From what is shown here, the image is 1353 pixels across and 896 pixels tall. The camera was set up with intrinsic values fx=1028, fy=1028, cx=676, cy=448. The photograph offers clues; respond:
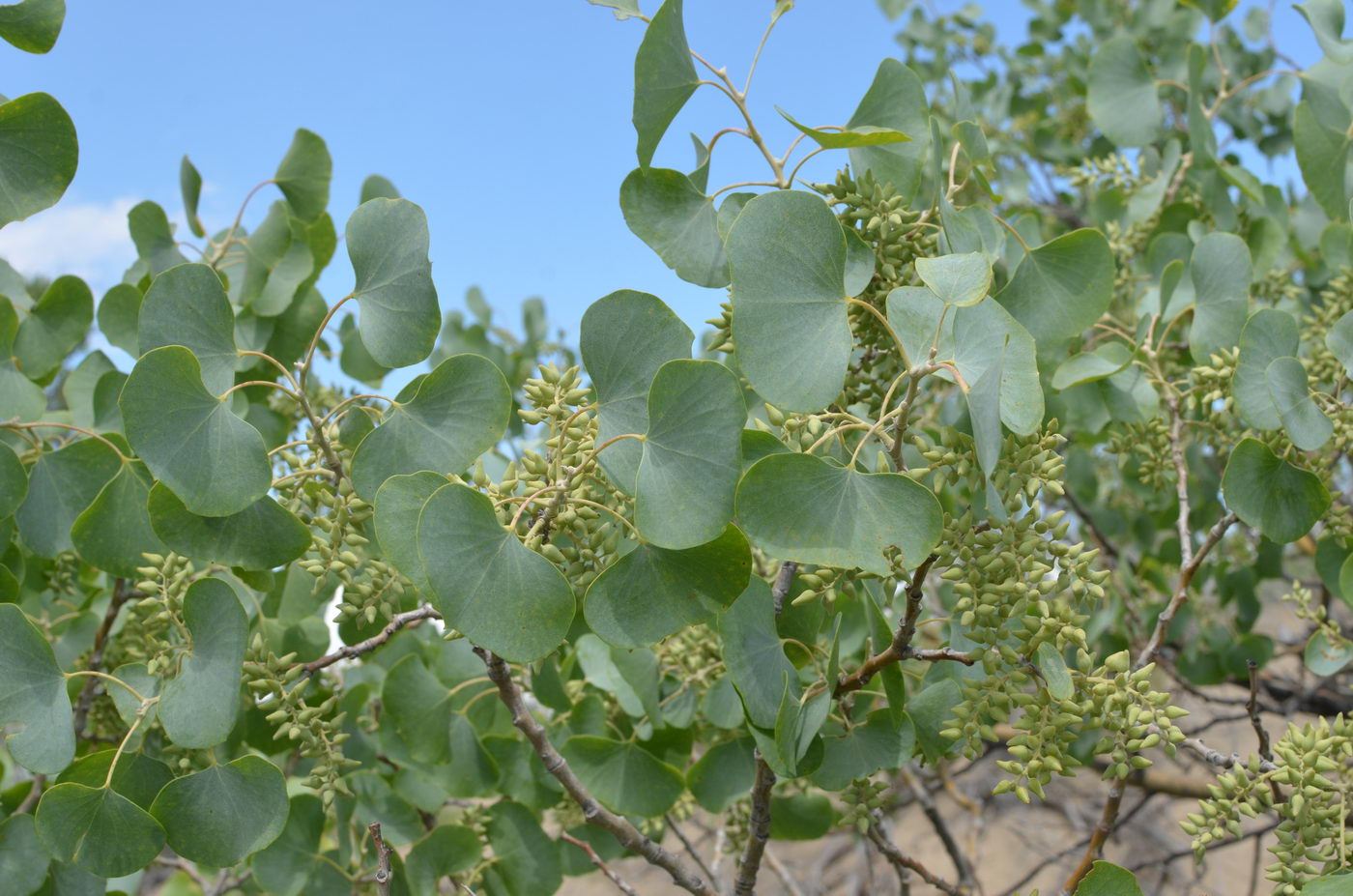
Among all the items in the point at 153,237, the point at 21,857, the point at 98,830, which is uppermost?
the point at 153,237

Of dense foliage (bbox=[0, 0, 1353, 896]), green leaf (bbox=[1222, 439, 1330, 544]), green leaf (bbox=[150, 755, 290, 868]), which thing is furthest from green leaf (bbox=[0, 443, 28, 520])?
green leaf (bbox=[1222, 439, 1330, 544])

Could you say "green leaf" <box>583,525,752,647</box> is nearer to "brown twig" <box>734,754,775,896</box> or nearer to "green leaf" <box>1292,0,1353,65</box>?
"brown twig" <box>734,754,775,896</box>

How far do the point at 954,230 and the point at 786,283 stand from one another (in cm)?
24

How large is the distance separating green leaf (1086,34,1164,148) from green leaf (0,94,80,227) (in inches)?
64.9

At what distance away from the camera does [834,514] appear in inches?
32.7

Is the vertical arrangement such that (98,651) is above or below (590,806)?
above

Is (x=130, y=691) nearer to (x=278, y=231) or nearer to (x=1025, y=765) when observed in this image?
(x=278, y=231)

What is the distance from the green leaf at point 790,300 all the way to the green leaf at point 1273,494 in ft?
1.90

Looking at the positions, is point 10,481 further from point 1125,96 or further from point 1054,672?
point 1125,96

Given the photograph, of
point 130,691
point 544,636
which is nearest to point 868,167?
point 544,636

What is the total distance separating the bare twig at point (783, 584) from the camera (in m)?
1.12

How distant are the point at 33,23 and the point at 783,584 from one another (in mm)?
1027

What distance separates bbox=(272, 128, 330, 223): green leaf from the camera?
5.34ft

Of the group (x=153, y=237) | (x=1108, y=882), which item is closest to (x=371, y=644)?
(x=1108, y=882)
